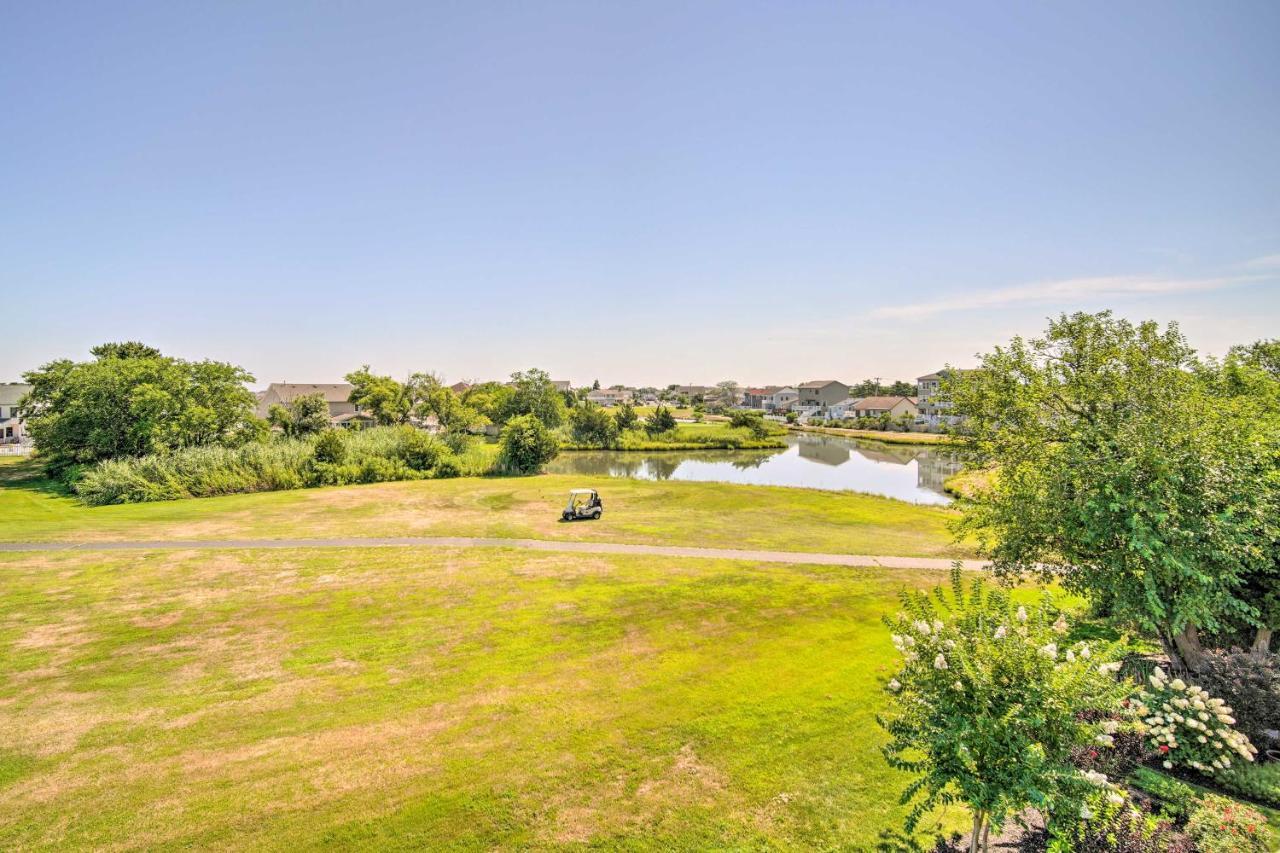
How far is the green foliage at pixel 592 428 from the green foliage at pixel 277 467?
24464mm

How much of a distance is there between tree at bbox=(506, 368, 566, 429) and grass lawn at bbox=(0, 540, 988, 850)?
2177 inches

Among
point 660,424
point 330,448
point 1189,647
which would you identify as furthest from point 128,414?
point 660,424

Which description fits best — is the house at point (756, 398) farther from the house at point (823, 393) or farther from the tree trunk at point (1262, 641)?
the tree trunk at point (1262, 641)

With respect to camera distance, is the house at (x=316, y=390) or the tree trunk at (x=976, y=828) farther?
the house at (x=316, y=390)

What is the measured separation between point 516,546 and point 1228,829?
59.6ft

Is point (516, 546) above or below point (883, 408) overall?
below

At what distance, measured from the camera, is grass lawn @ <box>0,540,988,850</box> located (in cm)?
702

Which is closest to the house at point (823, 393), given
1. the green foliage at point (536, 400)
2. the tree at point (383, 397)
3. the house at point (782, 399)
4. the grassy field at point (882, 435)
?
the house at point (782, 399)

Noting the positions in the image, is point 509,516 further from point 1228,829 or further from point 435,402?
point 435,402

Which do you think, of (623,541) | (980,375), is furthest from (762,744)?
(623,541)

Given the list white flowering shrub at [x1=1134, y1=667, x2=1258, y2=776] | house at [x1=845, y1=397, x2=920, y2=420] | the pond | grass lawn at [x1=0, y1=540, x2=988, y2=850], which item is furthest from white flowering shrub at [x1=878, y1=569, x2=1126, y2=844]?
house at [x1=845, y1=397, x2=920, y2=420]

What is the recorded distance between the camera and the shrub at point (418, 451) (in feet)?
129

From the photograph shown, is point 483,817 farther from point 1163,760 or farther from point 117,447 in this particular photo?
point 117,447

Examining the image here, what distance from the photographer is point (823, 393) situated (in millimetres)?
122750
